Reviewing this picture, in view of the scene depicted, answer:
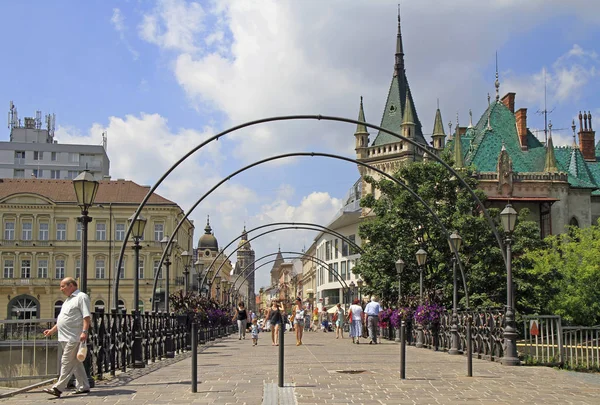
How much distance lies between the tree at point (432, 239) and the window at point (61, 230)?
4293 cm

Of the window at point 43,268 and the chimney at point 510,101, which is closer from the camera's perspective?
the chimney at point 510,101

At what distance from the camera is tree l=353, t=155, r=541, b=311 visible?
39500mm

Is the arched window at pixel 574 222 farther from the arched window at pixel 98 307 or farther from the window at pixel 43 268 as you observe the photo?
the window at pixel 43 268

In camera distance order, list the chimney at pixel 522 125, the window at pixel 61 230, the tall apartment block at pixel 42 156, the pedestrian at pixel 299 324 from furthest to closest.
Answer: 1. the tall apartment block at pixel 42 156
2. the window at pixel 61 230
3. the chimney at pixel 522 125
4. the pedestrian at pixel 299 324

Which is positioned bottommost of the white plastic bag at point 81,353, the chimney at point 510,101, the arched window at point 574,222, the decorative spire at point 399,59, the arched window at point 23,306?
the arched window at point 23,306

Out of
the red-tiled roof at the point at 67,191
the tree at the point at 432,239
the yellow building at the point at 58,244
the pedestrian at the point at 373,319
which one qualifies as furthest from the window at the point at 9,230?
the pedestrian at the point at 373,319

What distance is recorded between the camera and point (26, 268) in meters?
76.9

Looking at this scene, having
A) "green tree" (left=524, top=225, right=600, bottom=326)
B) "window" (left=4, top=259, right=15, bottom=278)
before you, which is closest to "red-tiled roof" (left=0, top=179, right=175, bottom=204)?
"window" (left=4, top=259, right=15, bottom=278)

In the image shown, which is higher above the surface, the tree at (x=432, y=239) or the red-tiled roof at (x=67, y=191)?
the red-tiled roof at (x=67, y=191)

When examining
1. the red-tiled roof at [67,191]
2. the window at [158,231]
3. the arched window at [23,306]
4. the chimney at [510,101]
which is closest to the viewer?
the chimney at [510,101]

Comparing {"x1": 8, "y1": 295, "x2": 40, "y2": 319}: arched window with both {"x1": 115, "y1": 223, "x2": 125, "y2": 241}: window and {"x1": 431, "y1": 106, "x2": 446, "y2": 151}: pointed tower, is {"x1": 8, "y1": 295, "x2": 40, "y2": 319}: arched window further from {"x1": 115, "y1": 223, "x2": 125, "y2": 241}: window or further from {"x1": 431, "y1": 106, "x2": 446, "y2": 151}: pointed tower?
{"x1": 431, "y1": 106, "x2": 446, "y2": 151}: pointed tower

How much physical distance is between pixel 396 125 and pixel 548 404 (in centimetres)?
6852

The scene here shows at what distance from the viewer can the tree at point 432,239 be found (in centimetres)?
3950

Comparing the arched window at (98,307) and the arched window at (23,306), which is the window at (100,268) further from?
the arched window at (23,306)
